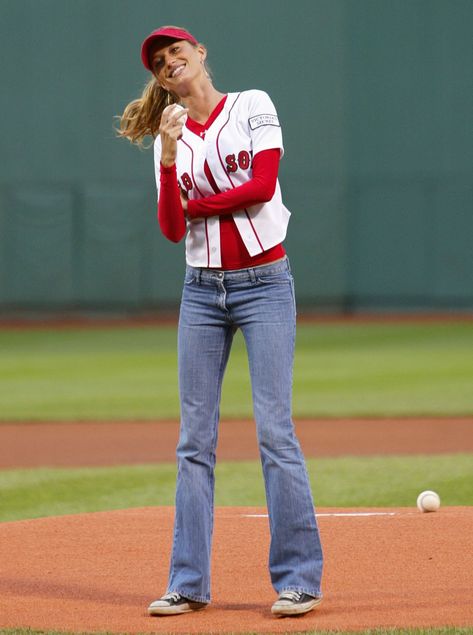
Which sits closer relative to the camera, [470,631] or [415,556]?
[470,631]

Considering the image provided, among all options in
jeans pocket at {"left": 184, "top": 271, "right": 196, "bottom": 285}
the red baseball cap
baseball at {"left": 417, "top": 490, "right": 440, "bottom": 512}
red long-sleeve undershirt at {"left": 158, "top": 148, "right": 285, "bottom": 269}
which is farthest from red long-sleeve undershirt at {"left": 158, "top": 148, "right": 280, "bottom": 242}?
baseball at {"left": 417, "top": 490, "right": 440, "bottom": 512}

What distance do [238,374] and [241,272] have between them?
12204mm

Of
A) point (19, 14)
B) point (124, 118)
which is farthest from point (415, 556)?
point (19, 14)

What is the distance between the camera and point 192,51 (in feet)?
14.9

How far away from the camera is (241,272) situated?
4500 mm

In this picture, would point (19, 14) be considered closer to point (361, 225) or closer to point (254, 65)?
point (254, 65)

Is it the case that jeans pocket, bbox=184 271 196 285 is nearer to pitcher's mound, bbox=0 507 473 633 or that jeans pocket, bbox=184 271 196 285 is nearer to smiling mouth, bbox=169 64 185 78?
smiling mouth, bbox=169 64 185 78

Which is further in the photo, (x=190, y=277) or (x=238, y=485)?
(x=238, y=485)

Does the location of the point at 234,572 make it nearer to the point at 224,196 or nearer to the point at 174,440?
the point at 224,196

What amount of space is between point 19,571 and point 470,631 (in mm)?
2113

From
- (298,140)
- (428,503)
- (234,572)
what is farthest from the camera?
(298,140)

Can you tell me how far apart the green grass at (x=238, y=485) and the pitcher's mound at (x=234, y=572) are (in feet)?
3.30

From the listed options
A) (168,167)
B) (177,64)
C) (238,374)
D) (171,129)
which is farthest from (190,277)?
(238,374)

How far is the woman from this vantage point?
4445 mm
